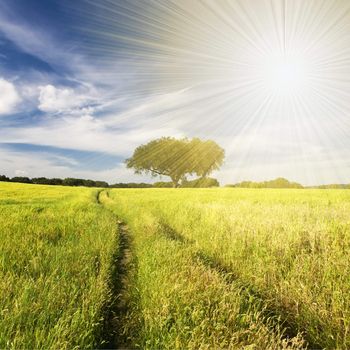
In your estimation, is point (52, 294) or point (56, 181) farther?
point (56, 181)

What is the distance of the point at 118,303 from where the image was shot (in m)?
4.90

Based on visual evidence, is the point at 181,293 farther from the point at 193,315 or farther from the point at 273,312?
the point at 273,312

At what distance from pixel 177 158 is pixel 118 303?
73.9 meters

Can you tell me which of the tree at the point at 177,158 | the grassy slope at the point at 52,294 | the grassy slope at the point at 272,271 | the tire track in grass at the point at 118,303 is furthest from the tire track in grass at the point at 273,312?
the tree at the point at 177,158

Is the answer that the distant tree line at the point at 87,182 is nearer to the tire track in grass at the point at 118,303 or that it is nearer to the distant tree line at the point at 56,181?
the distant tree line at the point at 56,181

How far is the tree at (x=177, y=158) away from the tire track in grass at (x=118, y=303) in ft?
228

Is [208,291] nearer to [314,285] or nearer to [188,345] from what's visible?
[188,345]

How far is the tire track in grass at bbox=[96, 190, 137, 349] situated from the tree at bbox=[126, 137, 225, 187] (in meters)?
69.5

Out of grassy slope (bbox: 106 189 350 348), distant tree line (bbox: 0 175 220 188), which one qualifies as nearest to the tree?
distant tree line (bbox: 0 175 220 188)

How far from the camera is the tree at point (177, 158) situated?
253ft

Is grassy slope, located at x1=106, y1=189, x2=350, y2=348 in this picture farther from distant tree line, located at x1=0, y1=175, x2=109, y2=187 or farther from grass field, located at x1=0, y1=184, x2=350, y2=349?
→ distant tree line, located at x1=0, y1=175, x2=109, y2=187

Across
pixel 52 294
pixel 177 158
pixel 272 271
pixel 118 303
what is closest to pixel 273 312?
pixel 272 271

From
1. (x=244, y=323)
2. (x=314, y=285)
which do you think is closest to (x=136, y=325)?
(x=244, y=323)

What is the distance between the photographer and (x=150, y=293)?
475 cm
